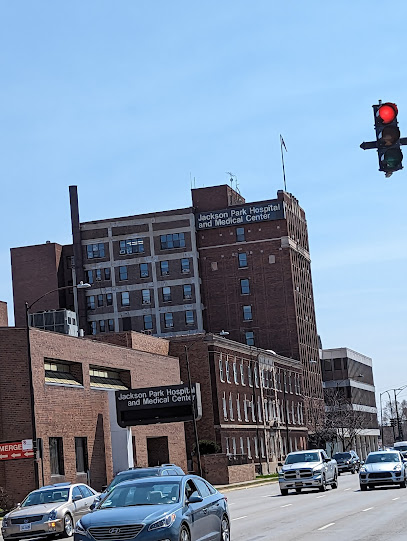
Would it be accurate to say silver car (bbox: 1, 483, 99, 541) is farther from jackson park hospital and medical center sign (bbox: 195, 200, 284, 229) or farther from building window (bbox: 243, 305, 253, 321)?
jackson park hospital and medical center sign (bbox: 195, 200, 284, 229)

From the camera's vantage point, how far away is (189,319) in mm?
122188

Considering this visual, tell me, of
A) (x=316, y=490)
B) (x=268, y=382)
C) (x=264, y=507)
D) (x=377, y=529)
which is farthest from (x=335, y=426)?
(x=377, y=529)

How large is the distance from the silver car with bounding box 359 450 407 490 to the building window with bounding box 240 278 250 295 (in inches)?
3133

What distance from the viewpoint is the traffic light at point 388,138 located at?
45.1 feet

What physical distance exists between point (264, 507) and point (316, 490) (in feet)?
42.5

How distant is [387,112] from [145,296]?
111 m

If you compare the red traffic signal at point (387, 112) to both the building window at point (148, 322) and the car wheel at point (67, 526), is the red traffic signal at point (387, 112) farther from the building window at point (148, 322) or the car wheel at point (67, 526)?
the building window at point (148, 322)

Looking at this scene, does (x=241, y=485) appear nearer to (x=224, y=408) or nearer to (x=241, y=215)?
(x=224, y=408)

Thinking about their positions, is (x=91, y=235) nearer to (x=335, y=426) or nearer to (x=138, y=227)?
(x=138, y=227)

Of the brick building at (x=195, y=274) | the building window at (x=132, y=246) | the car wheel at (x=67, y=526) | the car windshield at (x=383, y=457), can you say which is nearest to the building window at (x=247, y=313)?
the brick building at (x=195, y=274)

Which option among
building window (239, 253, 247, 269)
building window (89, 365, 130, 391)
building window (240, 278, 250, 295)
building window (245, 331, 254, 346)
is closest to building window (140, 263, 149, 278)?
building window (239, 253, 247, 269)

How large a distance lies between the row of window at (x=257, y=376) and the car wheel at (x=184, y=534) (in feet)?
232

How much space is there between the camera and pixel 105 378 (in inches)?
2514

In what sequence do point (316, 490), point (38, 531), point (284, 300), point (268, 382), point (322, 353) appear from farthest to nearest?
point (322, 353) → point (284, 300) → point (268, 382) → point (316, 490) → point (38, 531)
